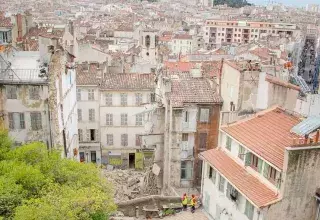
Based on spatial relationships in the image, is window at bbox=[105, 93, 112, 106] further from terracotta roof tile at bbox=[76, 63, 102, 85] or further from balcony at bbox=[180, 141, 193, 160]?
balcony at bbox=[180, 141, 193, 160]

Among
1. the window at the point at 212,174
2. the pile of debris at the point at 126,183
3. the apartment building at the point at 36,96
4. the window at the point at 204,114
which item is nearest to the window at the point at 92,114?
the pile of debris at the point at 126,183

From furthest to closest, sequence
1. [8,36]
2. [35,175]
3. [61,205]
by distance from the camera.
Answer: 1. [8,36]
2. [35,175]
3. [61,205]

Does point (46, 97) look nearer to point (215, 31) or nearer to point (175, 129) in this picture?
point (175, 129)

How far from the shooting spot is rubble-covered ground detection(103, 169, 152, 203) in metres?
42.9

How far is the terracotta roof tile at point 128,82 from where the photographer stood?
50.6 meters

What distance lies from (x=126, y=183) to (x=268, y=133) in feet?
80.0

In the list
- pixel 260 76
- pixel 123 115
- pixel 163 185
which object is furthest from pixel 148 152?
pixel 260 76

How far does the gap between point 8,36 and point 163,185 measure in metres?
33.4

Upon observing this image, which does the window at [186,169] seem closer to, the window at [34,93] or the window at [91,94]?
the window at [34,93]

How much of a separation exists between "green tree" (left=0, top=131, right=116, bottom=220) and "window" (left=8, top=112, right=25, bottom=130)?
245 inches

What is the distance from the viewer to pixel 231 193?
91.9ft

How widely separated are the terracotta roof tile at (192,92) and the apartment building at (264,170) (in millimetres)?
6185

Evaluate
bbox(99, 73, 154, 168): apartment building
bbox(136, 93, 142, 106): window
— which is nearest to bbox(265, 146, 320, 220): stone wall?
bbox(99, 73, 154, 168): apartment building

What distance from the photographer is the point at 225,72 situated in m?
37.2
